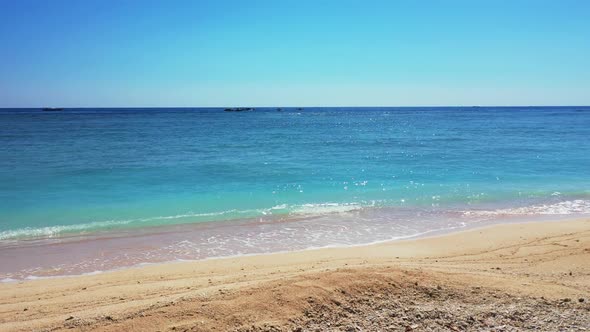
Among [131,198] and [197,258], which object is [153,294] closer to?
[197,258]

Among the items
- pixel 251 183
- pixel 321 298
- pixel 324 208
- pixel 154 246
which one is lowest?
pixel 154 246

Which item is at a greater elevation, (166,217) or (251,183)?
(251,183)

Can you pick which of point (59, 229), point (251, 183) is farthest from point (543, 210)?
point (59, 229)

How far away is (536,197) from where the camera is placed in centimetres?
1742

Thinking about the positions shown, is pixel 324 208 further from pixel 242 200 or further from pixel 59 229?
pixel 59 229

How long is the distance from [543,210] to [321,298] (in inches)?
499

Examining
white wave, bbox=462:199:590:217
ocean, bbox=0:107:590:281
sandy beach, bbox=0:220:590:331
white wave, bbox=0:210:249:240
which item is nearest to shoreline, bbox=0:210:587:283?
ocean, bbox=0:107:590:281

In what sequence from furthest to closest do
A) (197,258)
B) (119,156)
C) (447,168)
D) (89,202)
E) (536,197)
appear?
(119,156), (447,168), (536,197), (89,202), (197,258)

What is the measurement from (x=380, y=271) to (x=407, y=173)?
56.1 ft

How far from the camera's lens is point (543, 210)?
15156mm

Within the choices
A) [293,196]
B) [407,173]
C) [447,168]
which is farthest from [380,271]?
[447,168]

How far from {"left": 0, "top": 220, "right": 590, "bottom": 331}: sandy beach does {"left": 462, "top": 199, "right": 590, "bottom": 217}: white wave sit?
5592 millimetres

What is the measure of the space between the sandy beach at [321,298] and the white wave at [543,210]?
18.3 ft

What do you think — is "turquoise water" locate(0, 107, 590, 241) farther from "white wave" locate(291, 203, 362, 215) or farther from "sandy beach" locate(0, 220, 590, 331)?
"sandy beach" locate(0, 220, 590, 331)
